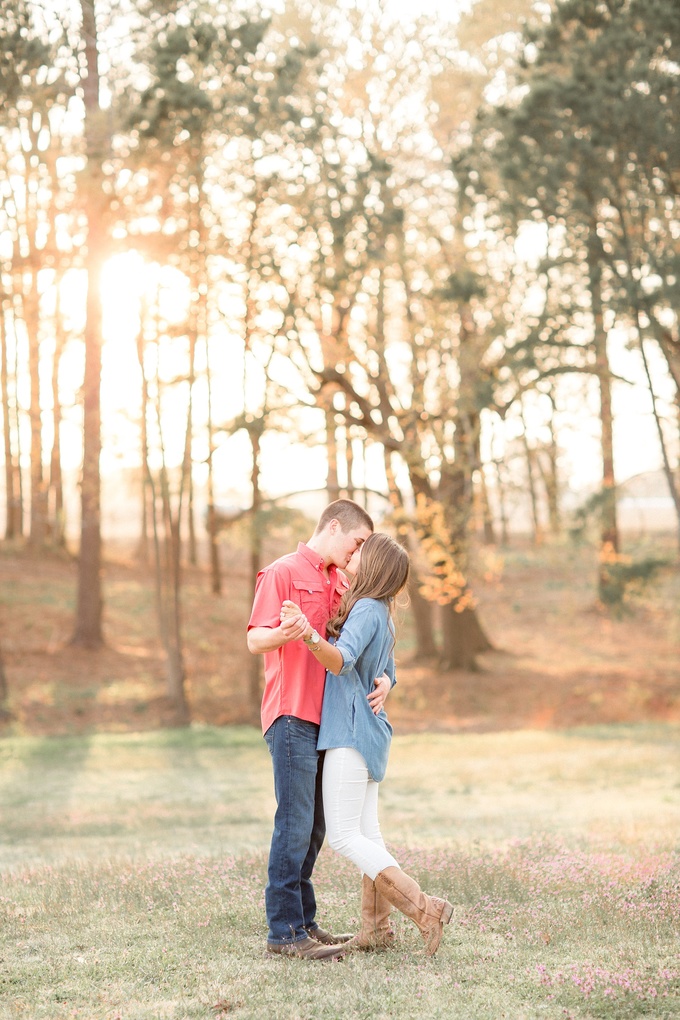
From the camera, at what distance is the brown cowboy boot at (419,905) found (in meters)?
4.66

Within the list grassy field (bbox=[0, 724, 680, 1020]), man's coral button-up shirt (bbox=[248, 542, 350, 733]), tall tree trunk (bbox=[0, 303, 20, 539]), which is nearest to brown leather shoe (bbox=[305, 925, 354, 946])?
grassy field (bbox=[0, 724, 680, 1020])

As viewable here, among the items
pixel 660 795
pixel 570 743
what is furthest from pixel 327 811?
pixel 570 743

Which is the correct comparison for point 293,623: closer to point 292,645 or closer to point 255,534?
point 292,645

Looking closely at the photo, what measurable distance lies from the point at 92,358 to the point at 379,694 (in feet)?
60.5

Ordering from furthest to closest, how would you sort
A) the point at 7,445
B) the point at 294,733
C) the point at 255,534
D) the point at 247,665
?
1. the point at 7,445
2. the point at 247,665
3. the point at 255,534
4. the point at 294,733

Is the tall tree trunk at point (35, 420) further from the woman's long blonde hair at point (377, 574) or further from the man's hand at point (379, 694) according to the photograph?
the man's hand at point (379, 694)

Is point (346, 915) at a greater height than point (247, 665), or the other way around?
point (247, 665)

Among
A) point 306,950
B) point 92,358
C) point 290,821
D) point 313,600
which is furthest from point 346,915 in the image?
point 92,358

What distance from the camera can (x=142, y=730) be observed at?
67.2 ft

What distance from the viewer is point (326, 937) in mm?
5098

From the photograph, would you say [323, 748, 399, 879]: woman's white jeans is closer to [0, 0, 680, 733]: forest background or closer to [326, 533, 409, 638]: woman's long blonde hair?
[326, 533, 409, 638]: woman's long blonde hair

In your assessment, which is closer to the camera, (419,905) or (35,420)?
(419,905)

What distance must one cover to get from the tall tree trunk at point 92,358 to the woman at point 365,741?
1392 centimetres

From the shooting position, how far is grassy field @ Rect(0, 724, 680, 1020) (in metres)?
4.22
